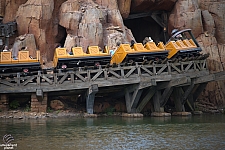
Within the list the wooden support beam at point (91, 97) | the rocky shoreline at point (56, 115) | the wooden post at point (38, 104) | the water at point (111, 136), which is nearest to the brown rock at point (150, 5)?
the rocky shoreline at point (56, 115)

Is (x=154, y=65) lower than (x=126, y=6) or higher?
lower

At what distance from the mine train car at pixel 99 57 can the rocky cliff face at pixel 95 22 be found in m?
2.83

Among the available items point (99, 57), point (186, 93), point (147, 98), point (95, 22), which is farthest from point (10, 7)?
point (186, 93)

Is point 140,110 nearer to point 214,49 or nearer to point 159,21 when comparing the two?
point 214,49

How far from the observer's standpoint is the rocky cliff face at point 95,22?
22.1 m

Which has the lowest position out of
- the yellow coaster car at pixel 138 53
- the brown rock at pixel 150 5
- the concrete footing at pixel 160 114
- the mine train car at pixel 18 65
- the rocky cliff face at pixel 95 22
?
the concrete footing at pixel 160 114

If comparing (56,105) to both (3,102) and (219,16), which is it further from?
(219,16)

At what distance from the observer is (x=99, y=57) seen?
61.7 feet

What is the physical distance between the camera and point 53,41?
23.3 meters

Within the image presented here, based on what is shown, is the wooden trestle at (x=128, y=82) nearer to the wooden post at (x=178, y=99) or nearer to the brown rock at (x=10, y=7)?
the wooden post at (x=178, y=99)

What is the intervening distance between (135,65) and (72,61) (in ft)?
9.53

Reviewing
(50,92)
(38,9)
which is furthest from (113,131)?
(38,9)

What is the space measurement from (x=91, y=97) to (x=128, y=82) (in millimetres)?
1806

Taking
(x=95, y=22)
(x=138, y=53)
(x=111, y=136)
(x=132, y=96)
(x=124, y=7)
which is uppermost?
(x=124, y=7)
